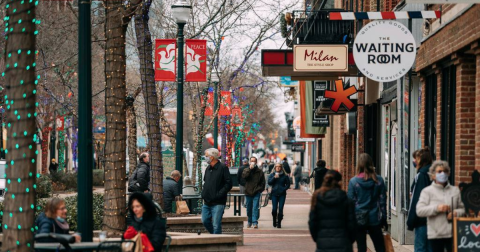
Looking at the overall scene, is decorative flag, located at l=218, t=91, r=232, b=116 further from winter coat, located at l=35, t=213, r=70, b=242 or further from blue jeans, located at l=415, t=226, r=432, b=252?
winter coat, located at l=35, t=213, r=70, b=242

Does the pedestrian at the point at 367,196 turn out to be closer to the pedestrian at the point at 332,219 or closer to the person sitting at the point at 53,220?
the pedestrian at the point at 332,219

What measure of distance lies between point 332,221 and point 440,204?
55.1 inches

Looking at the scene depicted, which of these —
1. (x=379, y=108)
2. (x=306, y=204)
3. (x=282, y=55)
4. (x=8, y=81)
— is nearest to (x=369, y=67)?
(x=8, y=81)

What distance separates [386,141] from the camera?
75.0 ft

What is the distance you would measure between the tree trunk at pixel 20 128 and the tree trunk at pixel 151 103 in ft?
28.6

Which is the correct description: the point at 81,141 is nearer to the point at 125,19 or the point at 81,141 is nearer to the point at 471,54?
the point at 125,19

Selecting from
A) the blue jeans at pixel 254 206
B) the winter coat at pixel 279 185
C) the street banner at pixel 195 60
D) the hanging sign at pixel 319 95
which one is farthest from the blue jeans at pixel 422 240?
the hanging sign at pixel 319 95

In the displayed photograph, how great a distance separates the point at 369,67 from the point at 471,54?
1478 mm

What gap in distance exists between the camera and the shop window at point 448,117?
1459 centimetres

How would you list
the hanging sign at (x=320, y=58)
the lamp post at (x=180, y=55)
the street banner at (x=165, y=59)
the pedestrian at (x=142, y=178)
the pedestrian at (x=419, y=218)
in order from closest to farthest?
the pedestrian at (x=419, y=218)
the pedestrian at (x=142, y=178)
the hanging sign at (x=320, y=58)
the lamp post at (x=180, y=55)
the street banner at (x=165, y=59)

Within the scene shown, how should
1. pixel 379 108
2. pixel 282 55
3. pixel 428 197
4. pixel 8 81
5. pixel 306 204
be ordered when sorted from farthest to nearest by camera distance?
pixel 306 204, pixel 379 108, pixel 282 55, pixel 428 197, pixel 8 81

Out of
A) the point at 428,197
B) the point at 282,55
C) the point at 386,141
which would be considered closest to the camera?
the point at 428,197

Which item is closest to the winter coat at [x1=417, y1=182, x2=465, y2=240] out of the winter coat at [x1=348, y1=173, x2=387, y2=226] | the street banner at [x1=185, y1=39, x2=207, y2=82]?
the winter coat at [x1=348, y1=173, x2=387, y2=226]

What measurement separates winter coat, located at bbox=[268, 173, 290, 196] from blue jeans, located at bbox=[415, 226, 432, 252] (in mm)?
12412
